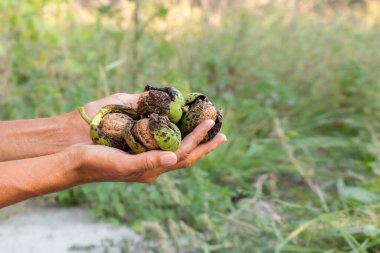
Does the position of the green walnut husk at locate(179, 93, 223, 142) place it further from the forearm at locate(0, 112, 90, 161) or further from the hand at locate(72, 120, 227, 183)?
the forearm at locate(0, 112, 90, 161)

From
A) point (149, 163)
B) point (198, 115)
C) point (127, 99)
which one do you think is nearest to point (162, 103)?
point (198, 115)

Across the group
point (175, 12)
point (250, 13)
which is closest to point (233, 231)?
point (175, 12)

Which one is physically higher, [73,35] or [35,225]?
[73,35]

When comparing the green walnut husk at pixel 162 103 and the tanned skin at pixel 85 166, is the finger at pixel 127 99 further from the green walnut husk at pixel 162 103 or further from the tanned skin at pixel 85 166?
the tanned skin at pixel 85 166

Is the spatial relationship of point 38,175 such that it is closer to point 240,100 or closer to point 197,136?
point 197,136

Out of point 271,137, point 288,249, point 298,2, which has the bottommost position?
point 288,249

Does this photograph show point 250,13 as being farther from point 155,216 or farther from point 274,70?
point 155,216

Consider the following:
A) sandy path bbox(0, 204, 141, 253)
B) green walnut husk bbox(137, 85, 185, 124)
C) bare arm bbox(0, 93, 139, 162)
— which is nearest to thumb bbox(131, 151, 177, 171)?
green walnut husk bbox(137, 85, 185, 124)
